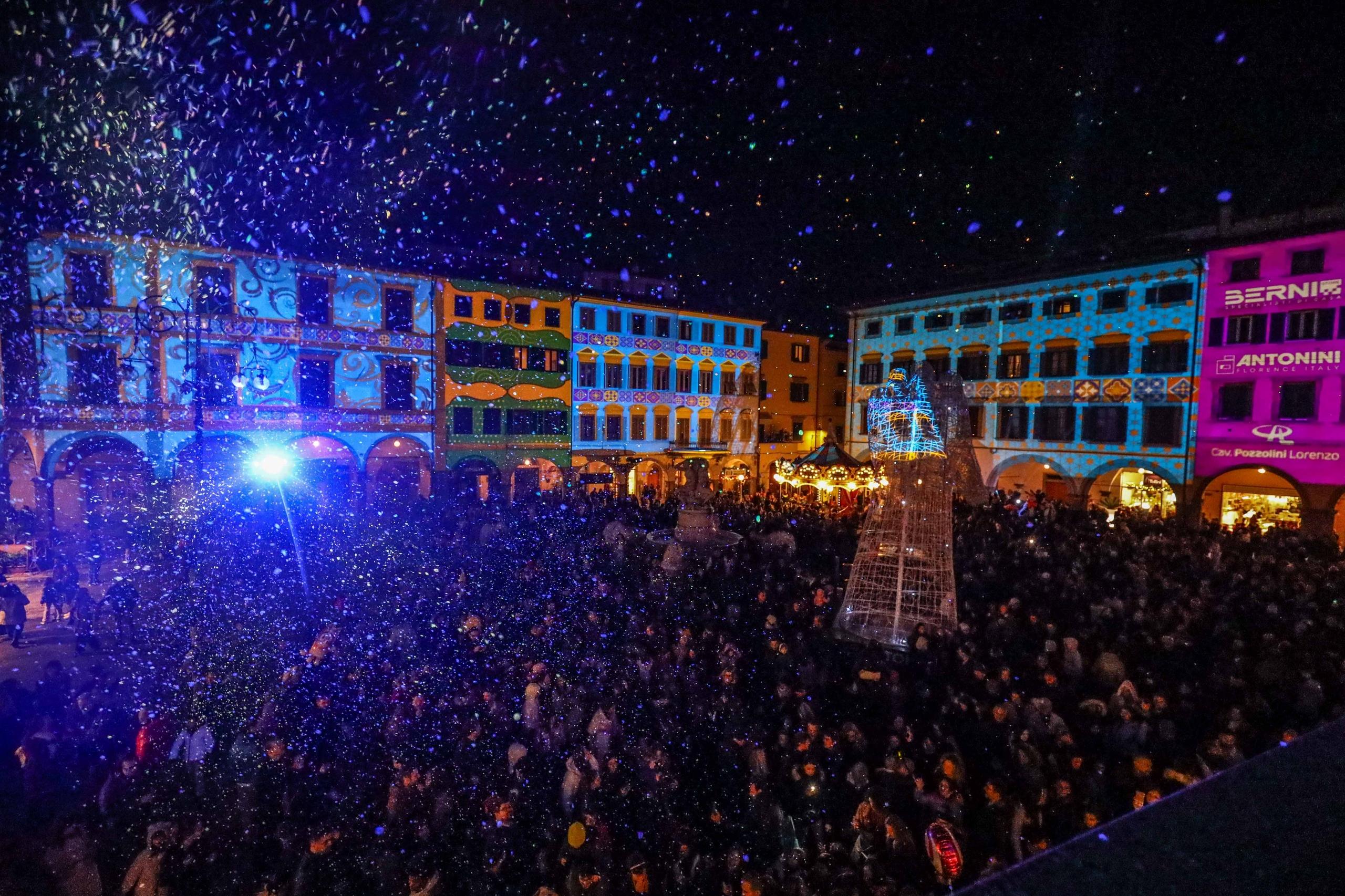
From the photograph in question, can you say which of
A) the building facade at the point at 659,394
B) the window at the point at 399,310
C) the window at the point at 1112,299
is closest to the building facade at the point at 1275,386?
the window at the point at 1112,299

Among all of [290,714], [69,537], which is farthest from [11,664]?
[69,537]

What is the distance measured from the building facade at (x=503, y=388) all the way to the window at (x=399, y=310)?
102 cm

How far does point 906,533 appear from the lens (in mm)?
9102

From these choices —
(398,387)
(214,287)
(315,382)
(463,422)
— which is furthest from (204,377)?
(463,422)

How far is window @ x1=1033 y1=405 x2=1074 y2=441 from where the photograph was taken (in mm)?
22938

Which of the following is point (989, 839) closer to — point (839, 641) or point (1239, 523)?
point (839, 641)

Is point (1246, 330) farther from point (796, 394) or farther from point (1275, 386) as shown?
point (796, 394)

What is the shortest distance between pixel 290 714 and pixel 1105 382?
23818 millimetres

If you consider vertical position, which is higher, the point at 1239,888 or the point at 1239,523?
the point at 1239,888

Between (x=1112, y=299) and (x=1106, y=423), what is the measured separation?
3.97 metres

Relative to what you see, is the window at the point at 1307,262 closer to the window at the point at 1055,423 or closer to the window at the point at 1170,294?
the window at the point at 1170,294

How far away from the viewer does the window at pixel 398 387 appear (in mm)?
22656

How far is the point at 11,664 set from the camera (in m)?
9.56

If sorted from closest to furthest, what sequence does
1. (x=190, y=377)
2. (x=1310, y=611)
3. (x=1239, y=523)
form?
(x=1310, y=611), (x=1239, y=523), (x=190, y=377)
